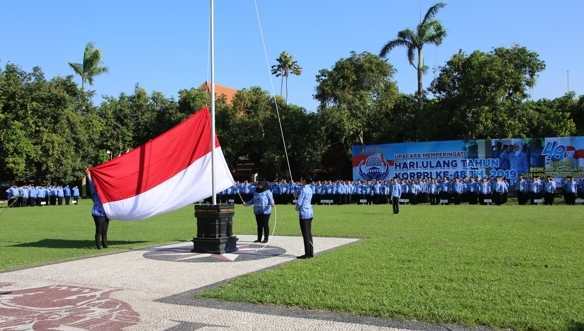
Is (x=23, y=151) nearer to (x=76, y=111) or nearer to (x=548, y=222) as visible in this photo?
(x=76, y=111)

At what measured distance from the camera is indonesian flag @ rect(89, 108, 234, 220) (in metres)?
13.4

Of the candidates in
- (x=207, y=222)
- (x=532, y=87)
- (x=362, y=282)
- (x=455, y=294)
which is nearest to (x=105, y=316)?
(x=362, y=282)

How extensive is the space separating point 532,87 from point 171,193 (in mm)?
31832

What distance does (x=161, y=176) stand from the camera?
531 inches

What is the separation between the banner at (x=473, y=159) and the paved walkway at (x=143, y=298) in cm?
2458

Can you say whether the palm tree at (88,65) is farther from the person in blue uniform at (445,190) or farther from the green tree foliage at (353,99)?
Result: the person in blue uniform at (445,190)

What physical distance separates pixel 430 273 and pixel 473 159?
26837 mm

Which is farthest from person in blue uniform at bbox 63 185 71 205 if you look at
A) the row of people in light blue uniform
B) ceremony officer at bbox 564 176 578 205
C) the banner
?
ceremony officer at bbox 564 176 578 205

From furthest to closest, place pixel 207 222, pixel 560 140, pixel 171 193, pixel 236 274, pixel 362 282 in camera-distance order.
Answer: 1. pixel 560 140
2. pixel 171 193
3. pixel 207 222
4. pixel 236 274
5. pixel 362 282

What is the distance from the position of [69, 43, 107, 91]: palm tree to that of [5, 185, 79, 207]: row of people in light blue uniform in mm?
18455

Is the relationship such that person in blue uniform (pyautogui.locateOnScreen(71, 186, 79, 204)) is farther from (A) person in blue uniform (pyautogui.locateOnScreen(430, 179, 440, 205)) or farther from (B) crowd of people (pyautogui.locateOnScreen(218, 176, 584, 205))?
(A) person in blue uniform (pyautogui.locateOnScreen(430, 179, 440, 205))

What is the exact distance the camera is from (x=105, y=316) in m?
7.05

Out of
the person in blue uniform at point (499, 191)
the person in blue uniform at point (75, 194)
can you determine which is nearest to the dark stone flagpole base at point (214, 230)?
the person in blue uniform at point (499, 191)

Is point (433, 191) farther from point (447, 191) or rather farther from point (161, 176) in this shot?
point (161, 176)
